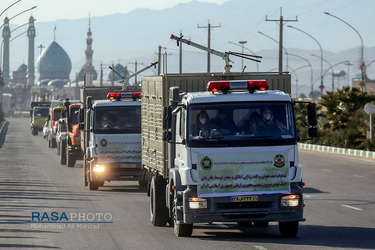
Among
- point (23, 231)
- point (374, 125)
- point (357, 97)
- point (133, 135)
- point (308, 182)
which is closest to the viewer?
point (23, 231)

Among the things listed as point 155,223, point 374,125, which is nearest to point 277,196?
point 155,223

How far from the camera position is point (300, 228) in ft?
50.4

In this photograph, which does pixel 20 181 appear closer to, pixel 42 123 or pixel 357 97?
pixel 357 97

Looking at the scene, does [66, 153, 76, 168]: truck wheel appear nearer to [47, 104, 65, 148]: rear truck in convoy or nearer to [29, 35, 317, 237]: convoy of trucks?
[47, 104, 65, 148]: rear truck in convoy

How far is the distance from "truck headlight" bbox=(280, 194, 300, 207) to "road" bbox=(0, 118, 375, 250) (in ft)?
1.81

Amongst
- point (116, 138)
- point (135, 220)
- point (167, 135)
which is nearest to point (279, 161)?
point (167, 135)

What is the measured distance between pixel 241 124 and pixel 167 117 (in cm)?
113

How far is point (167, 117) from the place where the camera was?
45.0 ft

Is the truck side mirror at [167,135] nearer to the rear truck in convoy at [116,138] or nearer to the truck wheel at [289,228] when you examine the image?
the truck wheel at [289,228]

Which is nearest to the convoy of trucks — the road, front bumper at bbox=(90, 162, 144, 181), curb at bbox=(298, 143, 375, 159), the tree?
the road

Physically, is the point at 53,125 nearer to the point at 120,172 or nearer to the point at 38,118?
the point at 38,118

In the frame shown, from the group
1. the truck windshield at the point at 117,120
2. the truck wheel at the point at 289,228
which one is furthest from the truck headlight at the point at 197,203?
the truck windshield at the point at 117,120

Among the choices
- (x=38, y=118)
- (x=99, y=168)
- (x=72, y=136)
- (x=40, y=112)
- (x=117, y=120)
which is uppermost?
(x=117, y=120)

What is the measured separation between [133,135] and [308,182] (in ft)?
20.7
